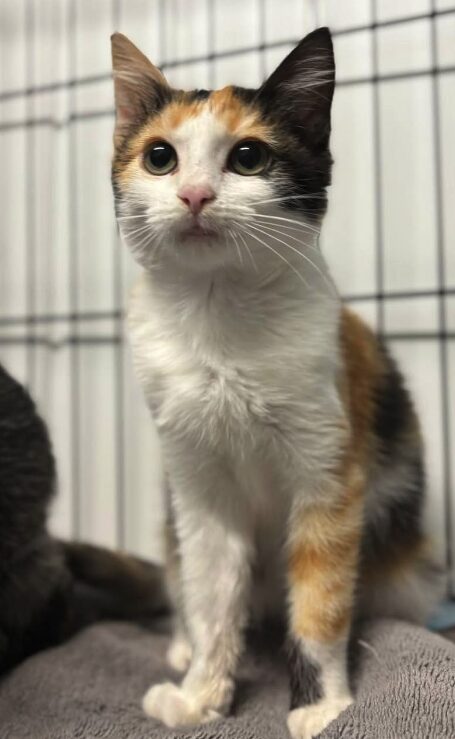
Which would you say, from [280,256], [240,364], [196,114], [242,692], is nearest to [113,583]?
[242,692]

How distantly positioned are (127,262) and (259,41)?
20.8 inches

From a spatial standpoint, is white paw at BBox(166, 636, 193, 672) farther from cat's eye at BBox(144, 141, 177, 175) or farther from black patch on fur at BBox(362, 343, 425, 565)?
cat's eye at BBox(144, 141, 177, 175)

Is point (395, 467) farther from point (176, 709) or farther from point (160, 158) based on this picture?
point (160, 158)

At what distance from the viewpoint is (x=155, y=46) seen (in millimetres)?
1505

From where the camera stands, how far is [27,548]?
1054 millimetres

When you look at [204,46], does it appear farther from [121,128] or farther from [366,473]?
[366,473]

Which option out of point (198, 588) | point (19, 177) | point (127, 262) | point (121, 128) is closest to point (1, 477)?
point (198, 588)

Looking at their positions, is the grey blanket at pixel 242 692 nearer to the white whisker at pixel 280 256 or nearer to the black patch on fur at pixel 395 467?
the black patch on fur at pixel 395 467

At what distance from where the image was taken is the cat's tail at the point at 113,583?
125 centimetres

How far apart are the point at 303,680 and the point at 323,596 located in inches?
3.9

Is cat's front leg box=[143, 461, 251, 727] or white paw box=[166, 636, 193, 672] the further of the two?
white paw box=[166, 636, 193, 672]

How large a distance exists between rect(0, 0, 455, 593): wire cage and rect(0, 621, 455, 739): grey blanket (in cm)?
30

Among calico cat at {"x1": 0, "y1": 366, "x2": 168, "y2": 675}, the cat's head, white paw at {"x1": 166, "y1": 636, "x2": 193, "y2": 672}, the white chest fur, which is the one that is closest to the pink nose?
the cat's head

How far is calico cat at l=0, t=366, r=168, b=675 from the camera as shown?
1.03m
